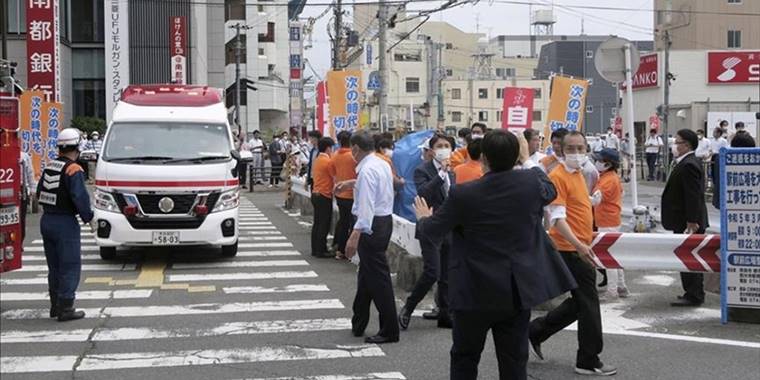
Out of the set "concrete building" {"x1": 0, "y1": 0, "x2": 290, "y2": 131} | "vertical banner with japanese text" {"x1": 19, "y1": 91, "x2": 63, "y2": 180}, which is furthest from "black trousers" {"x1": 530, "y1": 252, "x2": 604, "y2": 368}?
"concrete building" {"x1": 0, "y1": 0, "x2": 290, "y2": 131}

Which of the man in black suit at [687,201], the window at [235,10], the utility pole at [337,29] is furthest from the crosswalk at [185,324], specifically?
the window at [235,10]

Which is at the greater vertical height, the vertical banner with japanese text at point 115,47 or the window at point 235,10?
the window at point 235,10

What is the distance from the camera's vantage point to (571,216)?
7.34 m

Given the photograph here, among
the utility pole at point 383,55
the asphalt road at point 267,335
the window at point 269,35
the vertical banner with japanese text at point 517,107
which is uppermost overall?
the window at point 269,35

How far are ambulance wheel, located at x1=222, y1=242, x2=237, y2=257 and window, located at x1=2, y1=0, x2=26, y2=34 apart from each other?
110 ft

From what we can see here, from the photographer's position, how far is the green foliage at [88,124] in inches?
1648

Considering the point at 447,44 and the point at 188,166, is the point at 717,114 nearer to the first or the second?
the point at 188,166

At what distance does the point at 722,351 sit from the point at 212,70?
50.1 metres

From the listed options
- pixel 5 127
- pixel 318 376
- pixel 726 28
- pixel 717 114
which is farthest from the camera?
pixel 726 28

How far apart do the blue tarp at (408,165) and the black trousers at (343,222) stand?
5.44 feet

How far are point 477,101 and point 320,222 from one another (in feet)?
215

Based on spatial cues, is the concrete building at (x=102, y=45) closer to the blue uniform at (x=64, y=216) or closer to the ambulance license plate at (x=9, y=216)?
the blue uniform at (x=64, y=216)

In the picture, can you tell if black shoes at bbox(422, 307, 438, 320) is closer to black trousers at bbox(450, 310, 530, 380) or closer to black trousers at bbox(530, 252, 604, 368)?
black trousers at bbox(530, 252, 604, 368)

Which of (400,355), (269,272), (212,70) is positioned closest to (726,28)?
(212,70)
